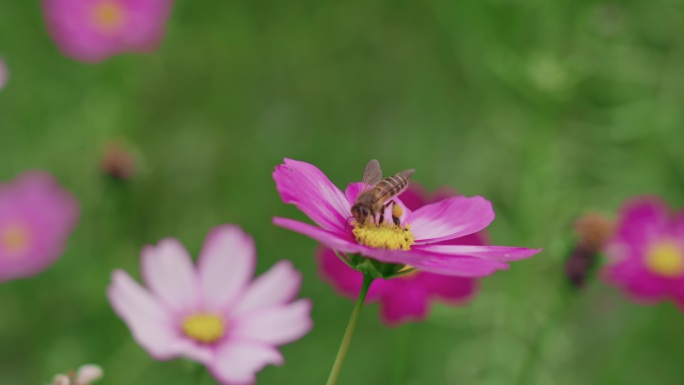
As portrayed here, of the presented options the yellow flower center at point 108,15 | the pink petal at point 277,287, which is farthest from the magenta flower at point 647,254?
the yellow flower center at point 108,15

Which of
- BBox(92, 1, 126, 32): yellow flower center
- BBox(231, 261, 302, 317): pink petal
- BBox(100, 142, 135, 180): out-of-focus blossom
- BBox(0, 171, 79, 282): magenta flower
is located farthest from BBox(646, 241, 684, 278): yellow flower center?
BBox(92, 1, 126, 32): yellow flower center

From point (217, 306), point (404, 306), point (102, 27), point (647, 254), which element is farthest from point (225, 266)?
point (102, 27)

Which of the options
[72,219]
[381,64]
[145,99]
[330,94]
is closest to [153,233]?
[72,219]

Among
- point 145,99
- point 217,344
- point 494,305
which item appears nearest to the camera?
point 217,344

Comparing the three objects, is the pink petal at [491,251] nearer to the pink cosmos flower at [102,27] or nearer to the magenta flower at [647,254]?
the magenta flower at [647,254]

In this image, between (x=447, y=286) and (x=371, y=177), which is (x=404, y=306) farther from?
(x=371, y=177)

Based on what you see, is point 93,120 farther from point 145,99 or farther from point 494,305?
point 494,305

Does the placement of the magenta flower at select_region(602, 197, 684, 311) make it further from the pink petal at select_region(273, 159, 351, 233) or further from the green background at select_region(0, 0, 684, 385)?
the pink petal at select_region(273, 159, 351, 233)
